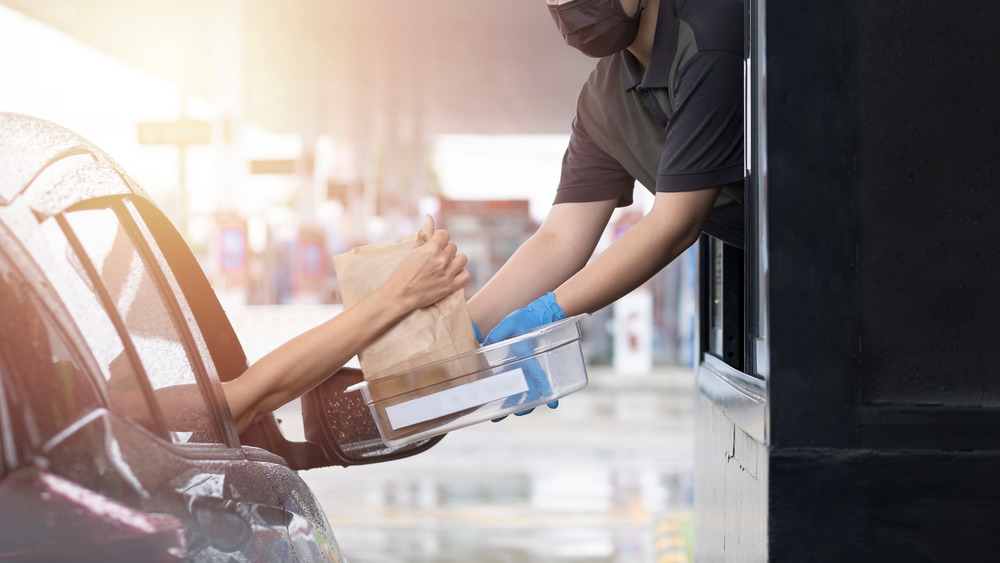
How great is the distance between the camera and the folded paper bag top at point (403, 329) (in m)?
1.70

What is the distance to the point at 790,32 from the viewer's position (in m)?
1.33

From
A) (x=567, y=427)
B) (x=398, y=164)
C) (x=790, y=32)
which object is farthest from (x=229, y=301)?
(x=790, y=32)

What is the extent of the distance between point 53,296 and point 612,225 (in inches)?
589

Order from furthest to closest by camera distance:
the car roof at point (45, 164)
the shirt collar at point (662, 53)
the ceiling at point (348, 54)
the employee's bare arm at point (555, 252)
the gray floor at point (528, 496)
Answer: the ceiling at point (348, 54) < the gray floor at point (528, 496) < the employee's bare arm at point (555, 252) < the shirt collar at point (662, 53) < the car roof at point (45, 164)

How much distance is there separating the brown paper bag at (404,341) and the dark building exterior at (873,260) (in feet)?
2.03

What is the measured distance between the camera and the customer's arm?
5.34 ft

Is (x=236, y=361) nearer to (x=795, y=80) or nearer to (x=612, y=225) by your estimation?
(x=795, y=80)

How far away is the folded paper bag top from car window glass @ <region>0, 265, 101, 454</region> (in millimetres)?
731

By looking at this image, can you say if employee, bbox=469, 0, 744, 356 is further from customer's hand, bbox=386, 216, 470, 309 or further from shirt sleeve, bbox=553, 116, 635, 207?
customer's hand, bbox=386, 216, 470, 309

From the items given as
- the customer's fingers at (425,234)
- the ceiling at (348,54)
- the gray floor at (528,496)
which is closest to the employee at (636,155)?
the customer's fingers at (425,234)

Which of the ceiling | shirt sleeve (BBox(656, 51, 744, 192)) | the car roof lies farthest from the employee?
Result: the ceiling

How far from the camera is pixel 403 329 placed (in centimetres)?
172

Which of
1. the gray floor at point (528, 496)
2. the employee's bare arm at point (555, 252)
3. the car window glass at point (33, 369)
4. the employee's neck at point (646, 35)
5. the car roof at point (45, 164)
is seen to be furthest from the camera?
the gray floor at point (528, 496)

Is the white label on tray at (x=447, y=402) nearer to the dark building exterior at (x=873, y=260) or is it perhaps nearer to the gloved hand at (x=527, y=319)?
the gloved hand at (x=527, y=319)
